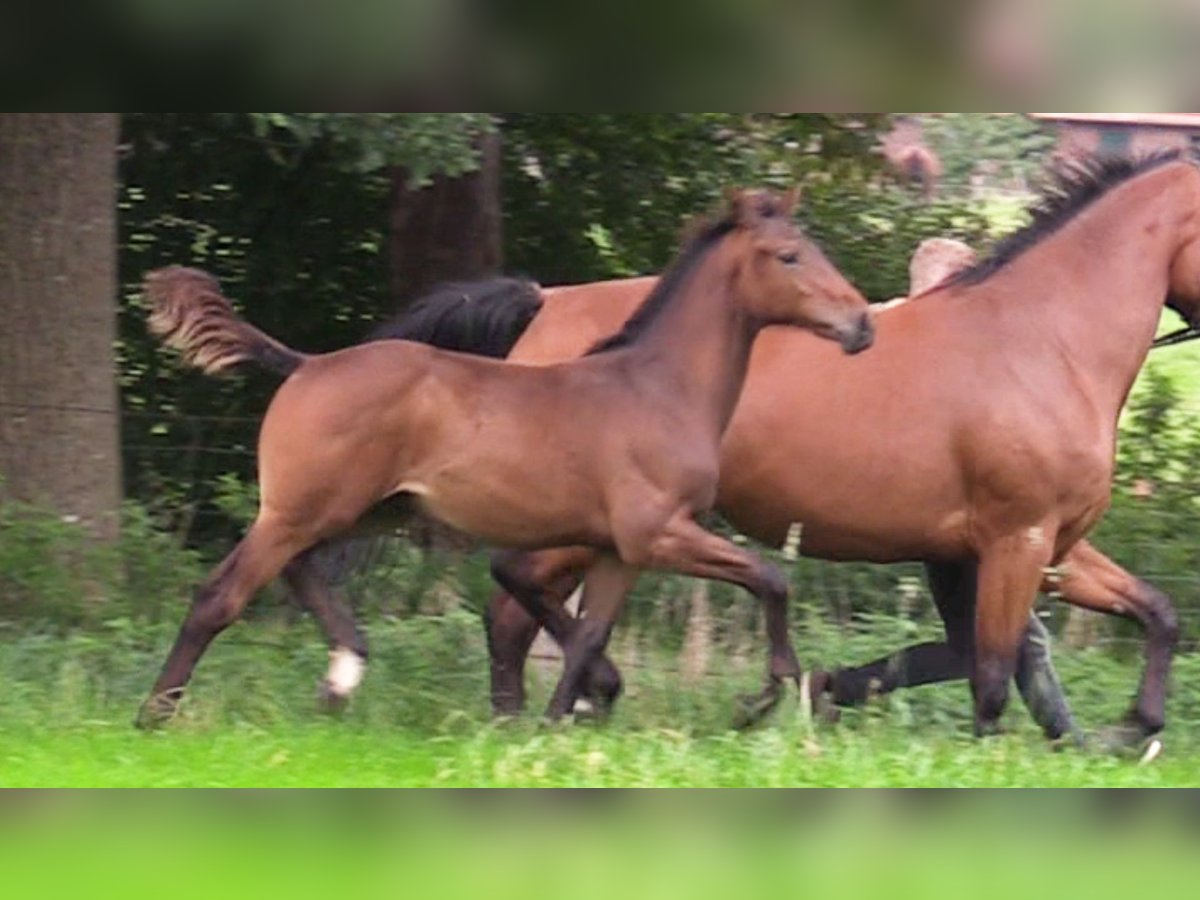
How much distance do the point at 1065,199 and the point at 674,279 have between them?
162 cm

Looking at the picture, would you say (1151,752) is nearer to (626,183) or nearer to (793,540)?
(793,540)

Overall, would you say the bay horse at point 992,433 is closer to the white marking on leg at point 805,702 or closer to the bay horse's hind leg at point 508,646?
the bay horse's hind leg at point 508,646

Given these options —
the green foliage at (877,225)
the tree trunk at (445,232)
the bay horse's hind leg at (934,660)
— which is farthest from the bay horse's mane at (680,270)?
the green foliage at (877,225)

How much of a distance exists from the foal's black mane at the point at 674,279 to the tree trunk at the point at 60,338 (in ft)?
9.58

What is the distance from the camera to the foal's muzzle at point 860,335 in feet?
25.5

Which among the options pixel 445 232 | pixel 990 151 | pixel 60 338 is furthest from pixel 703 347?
pixel 990 151

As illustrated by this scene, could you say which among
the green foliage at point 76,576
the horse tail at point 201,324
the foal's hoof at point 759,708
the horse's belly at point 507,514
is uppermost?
the horse tail at point 201,324

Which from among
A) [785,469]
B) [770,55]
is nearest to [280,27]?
[770,55]

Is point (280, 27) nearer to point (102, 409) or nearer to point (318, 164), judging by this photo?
point (102, 409)

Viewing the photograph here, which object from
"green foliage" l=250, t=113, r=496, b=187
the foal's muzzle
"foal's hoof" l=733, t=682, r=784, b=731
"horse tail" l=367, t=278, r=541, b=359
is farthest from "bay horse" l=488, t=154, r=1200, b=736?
"green foliage" l=250, t=113, r=496, b=187

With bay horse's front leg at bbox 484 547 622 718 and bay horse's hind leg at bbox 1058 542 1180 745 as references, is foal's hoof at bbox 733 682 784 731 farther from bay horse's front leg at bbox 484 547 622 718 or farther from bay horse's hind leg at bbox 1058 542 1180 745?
bay horse's hind leg at bbox 1058 542 1180 745

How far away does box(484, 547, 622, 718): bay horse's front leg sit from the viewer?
27.0 feet

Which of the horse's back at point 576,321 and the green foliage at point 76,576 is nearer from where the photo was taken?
the horse's back at point 576,321

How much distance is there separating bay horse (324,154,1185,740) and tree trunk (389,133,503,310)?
3.16 meters
